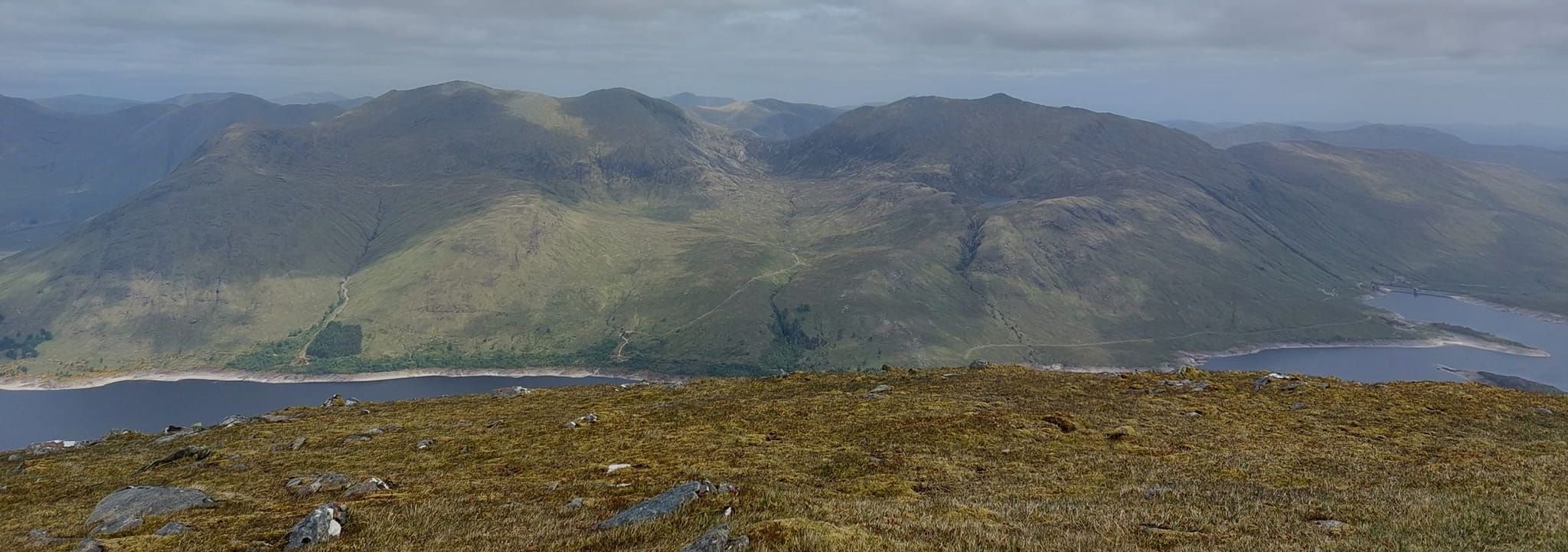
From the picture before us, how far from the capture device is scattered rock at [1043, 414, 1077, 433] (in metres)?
42.2

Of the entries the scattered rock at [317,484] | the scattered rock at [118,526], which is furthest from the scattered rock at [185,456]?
the scattered rock at [118,526]

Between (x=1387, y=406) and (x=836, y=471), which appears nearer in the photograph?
(x=836, y=471)

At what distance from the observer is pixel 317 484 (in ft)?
118

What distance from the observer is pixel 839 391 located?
6081cm

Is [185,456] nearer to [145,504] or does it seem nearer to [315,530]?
[145,504]

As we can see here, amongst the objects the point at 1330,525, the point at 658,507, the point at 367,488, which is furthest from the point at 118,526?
the point at 1330,525

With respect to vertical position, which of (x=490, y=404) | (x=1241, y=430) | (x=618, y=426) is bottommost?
(x=490, y=404)

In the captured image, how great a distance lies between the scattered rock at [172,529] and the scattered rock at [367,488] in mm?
6485

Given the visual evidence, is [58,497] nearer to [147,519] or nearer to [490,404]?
[147,519]

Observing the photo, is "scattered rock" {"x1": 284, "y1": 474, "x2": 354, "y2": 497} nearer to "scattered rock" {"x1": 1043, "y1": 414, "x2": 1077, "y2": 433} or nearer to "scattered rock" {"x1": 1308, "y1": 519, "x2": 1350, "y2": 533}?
"scattered rock" {"x1": 1043, "y1": 414, "x2": 1077, "y2": 433}

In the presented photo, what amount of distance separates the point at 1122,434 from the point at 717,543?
32.2 meters

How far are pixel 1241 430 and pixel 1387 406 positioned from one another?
565 inches

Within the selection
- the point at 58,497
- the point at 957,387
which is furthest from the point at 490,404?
the point at 957,387

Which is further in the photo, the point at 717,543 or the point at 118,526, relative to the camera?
the point at 118,526
